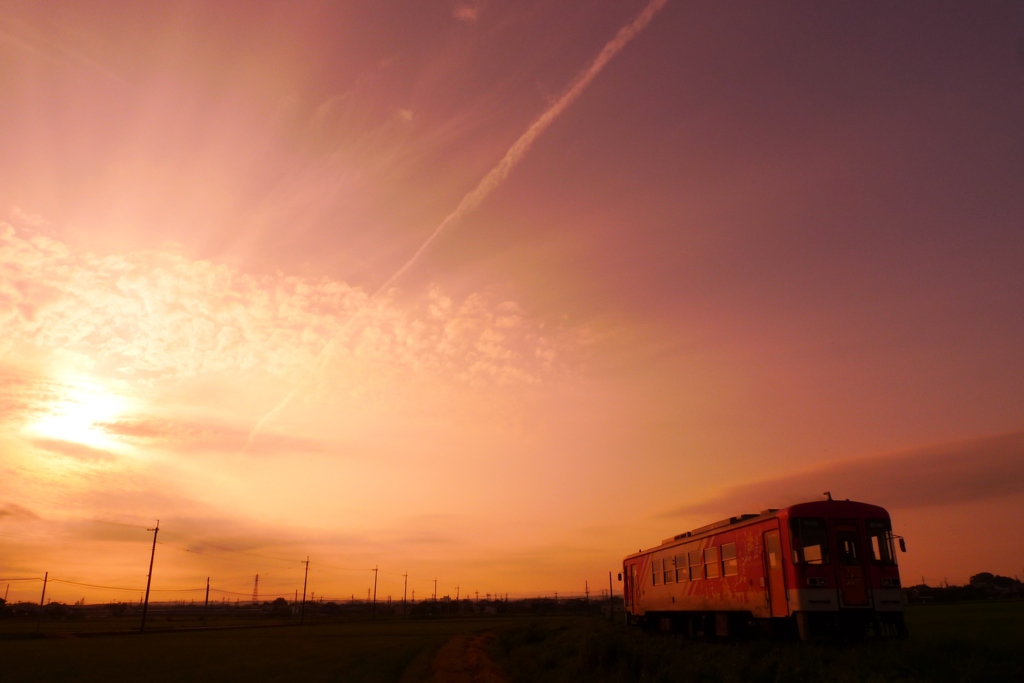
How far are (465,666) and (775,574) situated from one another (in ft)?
54.3

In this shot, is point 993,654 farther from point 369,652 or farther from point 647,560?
point 369,652

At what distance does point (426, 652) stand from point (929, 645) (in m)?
28.4

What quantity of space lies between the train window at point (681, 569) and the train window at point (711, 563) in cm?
229

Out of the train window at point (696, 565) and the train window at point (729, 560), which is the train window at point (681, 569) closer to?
the train window at point (696, 565)

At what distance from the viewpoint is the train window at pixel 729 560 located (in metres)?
22.2

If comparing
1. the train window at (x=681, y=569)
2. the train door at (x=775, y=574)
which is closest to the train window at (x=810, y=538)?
the train door at (x=775, y=574)

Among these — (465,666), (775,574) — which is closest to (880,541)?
(775,574)

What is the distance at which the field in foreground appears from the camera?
556 inches

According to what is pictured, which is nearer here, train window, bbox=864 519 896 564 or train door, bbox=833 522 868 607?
train door, bbox=833 522 868 607

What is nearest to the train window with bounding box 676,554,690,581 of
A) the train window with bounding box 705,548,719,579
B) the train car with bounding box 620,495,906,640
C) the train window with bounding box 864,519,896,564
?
the train window with bounding box 705,548,719,579

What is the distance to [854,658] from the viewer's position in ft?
47.6

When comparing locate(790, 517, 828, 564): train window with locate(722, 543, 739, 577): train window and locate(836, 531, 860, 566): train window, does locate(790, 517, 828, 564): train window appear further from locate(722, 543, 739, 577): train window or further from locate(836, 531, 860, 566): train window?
locate(722, 543, 739, 577): train window

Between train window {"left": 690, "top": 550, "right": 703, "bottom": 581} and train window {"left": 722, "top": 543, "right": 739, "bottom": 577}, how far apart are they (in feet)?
7.64

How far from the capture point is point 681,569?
27.5 m
